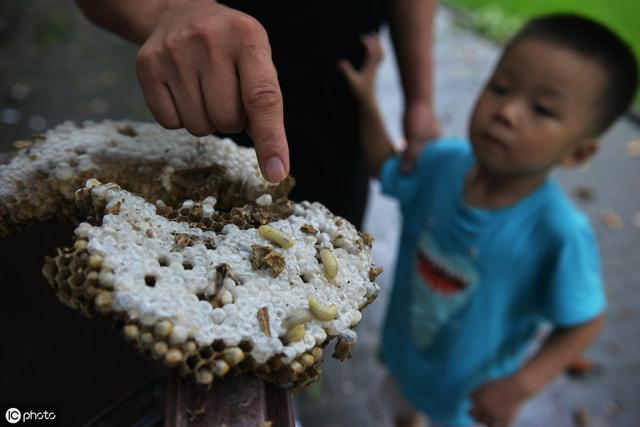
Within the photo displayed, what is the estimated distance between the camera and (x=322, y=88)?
5.05 ft

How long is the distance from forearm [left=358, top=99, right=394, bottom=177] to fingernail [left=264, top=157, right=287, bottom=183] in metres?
1.08

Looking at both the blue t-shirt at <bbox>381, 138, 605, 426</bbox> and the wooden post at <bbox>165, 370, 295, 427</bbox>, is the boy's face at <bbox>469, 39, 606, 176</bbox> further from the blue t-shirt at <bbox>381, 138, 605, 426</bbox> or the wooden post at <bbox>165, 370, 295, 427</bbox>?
the wooden post at <bbox>165, 370, 295, 427</bbox>

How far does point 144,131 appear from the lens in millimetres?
947

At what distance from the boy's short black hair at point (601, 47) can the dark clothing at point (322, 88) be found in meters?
0.50

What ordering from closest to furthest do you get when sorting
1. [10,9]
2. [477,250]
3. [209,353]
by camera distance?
[209,353] < [477,250] < [10,9]

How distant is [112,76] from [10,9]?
3.93 ft

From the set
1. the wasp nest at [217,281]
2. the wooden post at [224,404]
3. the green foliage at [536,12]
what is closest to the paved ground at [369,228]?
the wasp nest at [217,281]

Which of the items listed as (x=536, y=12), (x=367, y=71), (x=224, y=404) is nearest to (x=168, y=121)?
(x=224, y=404)

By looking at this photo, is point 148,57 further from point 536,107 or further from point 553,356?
point 553,356

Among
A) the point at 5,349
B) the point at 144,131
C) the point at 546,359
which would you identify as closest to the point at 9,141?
the point at 144,131

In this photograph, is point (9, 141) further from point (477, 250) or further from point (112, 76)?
point (112, 76)

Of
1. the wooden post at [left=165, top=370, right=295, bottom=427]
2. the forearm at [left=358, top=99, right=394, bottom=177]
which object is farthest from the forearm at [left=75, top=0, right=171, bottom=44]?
the forearm at [left=358, top=99, right=394, bottom=177]

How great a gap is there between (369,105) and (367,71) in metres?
0.11

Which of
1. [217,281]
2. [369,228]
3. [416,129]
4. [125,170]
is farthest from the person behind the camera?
[369,228]
